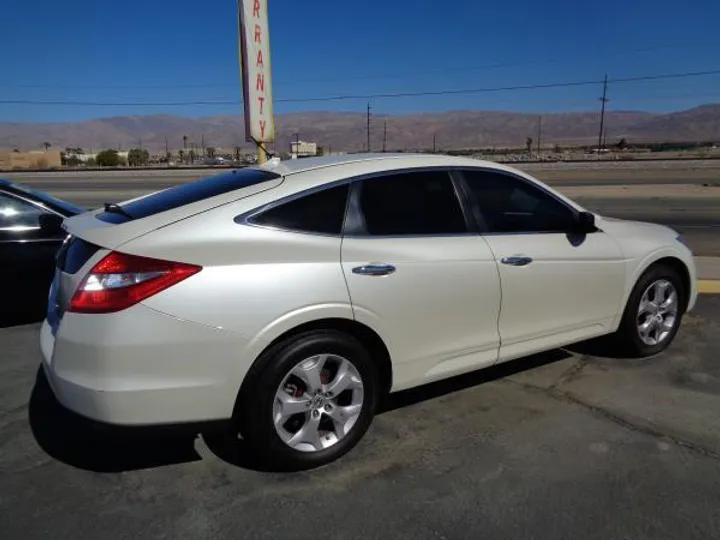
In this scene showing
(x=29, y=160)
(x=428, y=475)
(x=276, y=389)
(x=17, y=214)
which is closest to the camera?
(x=276, y=389)

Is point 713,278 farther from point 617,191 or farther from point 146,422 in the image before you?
point 617,191

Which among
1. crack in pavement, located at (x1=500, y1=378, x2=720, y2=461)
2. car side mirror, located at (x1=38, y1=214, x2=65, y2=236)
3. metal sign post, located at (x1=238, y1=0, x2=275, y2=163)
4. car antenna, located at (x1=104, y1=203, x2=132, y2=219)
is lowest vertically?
crack in pavement, located at (x1=500, y1=378, x2=720, y2=461)

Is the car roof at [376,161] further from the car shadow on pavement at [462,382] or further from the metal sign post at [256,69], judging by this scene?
the metal sign post at [256,69]

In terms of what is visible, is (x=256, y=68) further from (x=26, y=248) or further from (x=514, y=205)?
(x=514, y=205)

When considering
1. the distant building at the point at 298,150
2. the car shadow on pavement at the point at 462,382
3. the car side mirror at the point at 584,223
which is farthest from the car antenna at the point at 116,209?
the distant building at the point at 298,150

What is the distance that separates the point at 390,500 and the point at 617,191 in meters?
21.6

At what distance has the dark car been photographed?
5418mm

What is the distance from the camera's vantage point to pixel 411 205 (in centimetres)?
356

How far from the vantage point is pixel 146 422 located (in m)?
2.82

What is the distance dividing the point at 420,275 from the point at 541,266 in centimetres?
98

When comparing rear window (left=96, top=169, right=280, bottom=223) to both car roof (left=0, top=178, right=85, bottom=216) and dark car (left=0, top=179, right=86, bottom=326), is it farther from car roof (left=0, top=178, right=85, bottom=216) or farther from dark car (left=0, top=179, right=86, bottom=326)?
car roof (left=0, top=178, right=85, bottom=216)

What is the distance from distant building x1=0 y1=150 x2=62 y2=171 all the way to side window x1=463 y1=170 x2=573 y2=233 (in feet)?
280

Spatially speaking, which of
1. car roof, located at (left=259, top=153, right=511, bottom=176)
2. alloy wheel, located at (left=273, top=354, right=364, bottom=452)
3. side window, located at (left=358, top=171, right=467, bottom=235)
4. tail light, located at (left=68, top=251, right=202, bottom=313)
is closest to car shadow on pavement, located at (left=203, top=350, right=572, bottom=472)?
alloy wheel, located at (left=273, top=354, right=364, bottom=452)

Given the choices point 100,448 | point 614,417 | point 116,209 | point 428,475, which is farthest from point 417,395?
point 116,209
